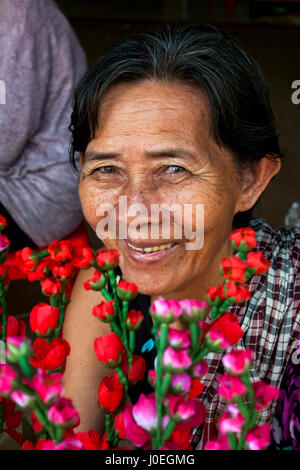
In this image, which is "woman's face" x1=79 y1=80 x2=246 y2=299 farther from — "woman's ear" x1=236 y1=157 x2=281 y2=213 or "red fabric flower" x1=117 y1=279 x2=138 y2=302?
"red fabric flower" x1=117 y1=279 x2=138 y2=302

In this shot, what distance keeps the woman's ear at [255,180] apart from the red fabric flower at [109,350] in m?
0.63

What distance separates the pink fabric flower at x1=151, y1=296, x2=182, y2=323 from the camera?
19.2 inches

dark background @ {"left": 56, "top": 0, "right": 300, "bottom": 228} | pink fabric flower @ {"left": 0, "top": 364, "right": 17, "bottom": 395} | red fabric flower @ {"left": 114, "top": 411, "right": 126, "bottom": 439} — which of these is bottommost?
dark background @ {"left": 56, "top": 0, "right": 300, "bottom": 228}

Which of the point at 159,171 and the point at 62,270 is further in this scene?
the point at 159,171

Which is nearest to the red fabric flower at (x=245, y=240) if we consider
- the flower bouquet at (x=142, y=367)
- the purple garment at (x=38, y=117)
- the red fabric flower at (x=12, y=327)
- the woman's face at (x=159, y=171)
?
the flower bouquet at (x=142, y=367)

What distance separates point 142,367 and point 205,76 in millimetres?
612

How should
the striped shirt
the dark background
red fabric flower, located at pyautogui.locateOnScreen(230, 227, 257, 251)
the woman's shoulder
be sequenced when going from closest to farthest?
→ red fabric flower, located at pyautogui.locateOnScreen(230, 227, 257, 251), the striped shirt, the woman's shoulder, the dark background

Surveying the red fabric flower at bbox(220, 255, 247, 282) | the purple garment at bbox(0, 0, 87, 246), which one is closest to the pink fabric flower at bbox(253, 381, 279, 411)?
the red fabric flower at bbox(220, 255, 247, 282)

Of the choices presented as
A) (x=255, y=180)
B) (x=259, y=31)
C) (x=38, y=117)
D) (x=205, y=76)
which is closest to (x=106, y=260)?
(x=205, y=76)

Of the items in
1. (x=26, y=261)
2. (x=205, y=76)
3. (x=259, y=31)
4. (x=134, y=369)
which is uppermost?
(x=205, y=76)

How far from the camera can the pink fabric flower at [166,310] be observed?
49 cm

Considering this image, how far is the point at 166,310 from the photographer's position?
49 centimetres

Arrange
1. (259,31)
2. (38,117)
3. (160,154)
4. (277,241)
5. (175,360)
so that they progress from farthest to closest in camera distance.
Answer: (259,31)
(38,117)
(277,241)
(160,154)
(175,360)

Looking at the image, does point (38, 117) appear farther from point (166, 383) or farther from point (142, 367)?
point (166, 383)
